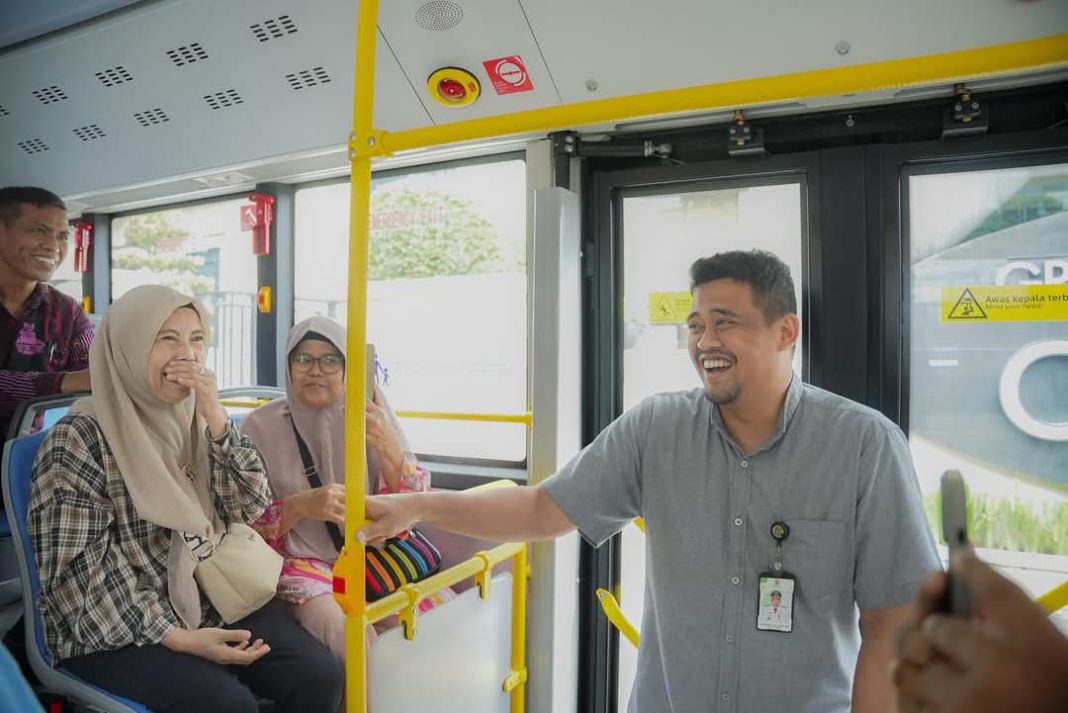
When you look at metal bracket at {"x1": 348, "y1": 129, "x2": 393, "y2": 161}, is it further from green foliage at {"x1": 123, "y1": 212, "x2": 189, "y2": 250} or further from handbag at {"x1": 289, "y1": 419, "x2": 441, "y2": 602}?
green foliage at {"x1": 123, "y1": 212, "x2": 189, "y2": 250}

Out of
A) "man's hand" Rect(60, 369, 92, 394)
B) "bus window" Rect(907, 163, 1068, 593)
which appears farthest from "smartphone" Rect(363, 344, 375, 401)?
"bus window" Rect(907, 163, 1068, 593)

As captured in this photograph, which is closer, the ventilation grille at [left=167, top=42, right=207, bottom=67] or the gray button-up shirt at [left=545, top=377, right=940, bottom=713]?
the gray button-up shirt at [left=545, top=377, right=940, bottom=713]

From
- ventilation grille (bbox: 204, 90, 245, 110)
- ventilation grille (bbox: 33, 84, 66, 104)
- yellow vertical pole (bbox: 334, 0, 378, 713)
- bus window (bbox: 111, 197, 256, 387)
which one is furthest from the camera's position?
bus window (bbox: 111, 197, 256, 387)

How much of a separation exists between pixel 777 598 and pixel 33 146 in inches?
145

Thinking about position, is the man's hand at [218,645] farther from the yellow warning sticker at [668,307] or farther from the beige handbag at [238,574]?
the yellow warning sticker at [668,307]

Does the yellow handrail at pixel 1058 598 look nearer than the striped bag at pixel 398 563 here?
Yes

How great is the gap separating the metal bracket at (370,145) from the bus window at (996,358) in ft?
6.10

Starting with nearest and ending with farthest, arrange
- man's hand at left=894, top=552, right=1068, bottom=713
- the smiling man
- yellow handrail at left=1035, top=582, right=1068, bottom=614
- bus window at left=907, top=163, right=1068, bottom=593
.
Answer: man's hand at left=894, top=552, right=1068, bottom=713 < yellow handrail at left=1035, top=582, right=1068, bottom=614 < bus window at left=907, top=163, right=1068, bottom=593 < the smiling man

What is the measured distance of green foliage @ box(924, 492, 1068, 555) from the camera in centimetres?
228

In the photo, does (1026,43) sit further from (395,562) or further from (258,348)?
(258,348)

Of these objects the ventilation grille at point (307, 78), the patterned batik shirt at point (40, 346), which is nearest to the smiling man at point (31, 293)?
the patterned batik shirt at point (40, 346)

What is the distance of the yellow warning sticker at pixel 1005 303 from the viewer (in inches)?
87.4

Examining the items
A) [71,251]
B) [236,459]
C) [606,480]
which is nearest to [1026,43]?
[606,480]

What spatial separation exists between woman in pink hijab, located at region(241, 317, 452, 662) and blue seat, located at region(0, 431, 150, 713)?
569 millimetres
